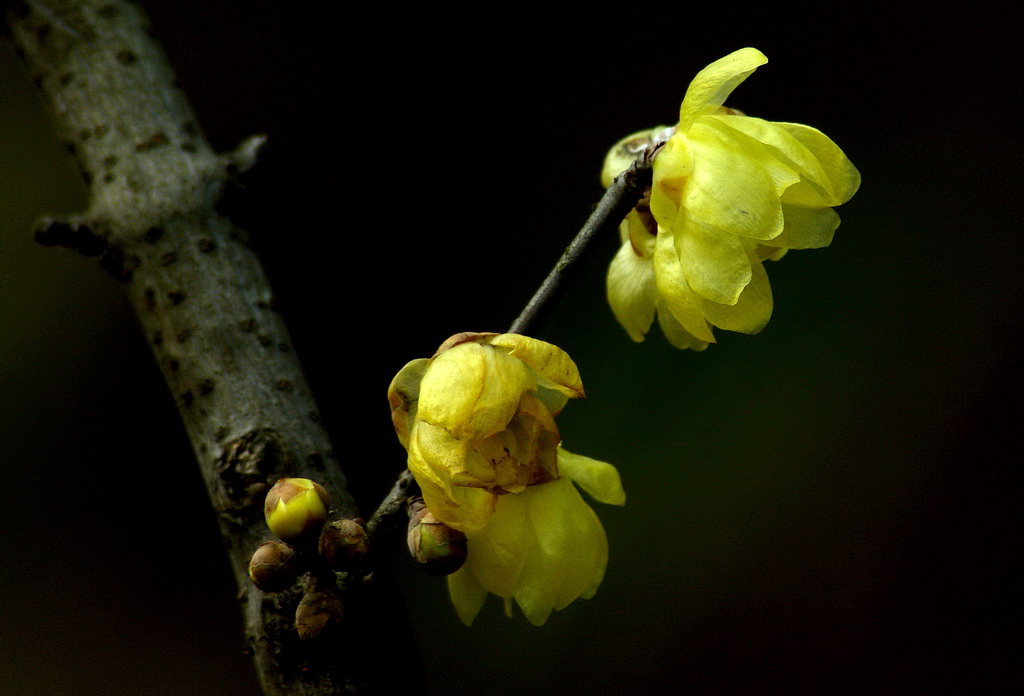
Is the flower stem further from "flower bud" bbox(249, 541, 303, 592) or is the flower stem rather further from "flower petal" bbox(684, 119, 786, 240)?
"flower bud" bbox(249, 541, 303, 592)

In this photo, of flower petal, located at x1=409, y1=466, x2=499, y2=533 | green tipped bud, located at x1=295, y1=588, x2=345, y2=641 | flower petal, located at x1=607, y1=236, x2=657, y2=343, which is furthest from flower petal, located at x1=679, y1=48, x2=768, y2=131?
green tipped bud, located at x1=295, y1=588, x2=345, y2=641

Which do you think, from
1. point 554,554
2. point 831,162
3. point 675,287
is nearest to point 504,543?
point 554,554

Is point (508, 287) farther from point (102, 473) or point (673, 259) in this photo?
point (673, 259)

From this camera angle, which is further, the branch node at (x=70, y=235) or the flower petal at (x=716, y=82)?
the branch node at (x=70, y=235)

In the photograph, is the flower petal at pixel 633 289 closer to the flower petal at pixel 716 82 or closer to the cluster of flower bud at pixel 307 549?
the flower petal at pixel 716 82

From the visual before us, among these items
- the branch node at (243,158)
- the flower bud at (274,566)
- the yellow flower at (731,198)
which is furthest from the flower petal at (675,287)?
the branch node at (243,158)
